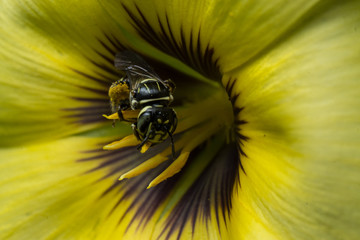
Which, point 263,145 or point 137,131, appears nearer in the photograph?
point 263,145

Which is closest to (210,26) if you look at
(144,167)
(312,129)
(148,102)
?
(148,102)

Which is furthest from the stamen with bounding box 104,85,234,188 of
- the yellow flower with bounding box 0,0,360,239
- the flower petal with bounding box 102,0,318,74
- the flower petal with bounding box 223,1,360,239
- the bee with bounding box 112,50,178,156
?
the flower petal with bounding box 223,1,360,239

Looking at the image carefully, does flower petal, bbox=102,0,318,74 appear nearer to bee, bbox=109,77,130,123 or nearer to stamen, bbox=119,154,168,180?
bee, bbox=109,77,130,123

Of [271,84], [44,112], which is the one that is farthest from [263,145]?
[44,112]

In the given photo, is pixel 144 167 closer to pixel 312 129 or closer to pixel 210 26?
pixel 210 26

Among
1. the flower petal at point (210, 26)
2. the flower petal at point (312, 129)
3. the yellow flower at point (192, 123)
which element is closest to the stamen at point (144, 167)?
the yellow flower at point (192, 123)

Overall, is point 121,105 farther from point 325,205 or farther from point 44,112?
point 325,205
